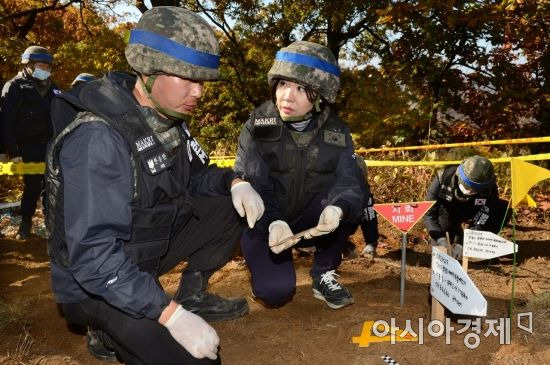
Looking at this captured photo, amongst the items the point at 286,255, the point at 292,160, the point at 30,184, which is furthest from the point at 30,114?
the point at 286,255

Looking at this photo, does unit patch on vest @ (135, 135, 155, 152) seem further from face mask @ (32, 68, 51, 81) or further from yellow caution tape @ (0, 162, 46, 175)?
face mask @ (32, 68, 51, 81)

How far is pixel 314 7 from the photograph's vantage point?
9.46 m

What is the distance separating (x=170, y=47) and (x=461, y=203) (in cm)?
401

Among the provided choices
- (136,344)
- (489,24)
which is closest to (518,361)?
(136,344)

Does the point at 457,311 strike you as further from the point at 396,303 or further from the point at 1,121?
the point at 1,121

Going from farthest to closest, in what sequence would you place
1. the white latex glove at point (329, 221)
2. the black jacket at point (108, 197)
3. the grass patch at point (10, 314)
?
the grass patch at point (10, 314)
the white latex glove at point (329, 221)
the black jacket at point (108, 197)

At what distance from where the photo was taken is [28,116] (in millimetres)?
5438

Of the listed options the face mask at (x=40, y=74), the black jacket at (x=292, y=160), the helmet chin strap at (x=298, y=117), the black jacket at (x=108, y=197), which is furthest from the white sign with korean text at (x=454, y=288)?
the face mask at (x=40, y=74)

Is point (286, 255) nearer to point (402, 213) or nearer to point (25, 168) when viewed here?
point (402, 213)

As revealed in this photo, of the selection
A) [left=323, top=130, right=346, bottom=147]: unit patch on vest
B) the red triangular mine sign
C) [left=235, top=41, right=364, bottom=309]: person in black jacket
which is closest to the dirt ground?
[left=235, top=41, right=364, bottom=309]: person in black jacket

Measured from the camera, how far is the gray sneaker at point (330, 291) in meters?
3.09

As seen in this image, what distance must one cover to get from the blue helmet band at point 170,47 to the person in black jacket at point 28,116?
4085 millimetres

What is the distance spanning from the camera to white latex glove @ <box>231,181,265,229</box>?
258 centimetres

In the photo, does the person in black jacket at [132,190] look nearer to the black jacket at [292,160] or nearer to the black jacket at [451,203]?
the black jacket at [292,160]
